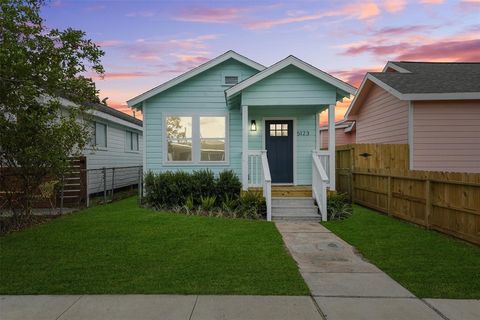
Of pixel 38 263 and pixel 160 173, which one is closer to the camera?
pixel 38 263

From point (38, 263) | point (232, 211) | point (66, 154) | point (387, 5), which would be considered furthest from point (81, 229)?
point (387, 5)

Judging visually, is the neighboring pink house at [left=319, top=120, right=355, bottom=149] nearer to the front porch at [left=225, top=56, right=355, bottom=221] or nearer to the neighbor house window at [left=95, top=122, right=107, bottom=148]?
the front porch at [left=225, top=56, right=355, bottom=221]

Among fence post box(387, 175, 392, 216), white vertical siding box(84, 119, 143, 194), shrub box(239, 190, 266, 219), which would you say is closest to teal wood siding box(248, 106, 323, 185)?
shrub box(239, 190, 266, 219)

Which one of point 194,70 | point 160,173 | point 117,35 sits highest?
point 117,35

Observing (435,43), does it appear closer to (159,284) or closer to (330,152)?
(330,152)

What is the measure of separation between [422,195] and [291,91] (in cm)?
445

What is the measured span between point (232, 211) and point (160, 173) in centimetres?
314

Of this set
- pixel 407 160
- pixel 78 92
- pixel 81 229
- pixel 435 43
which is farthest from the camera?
pixel 435 43

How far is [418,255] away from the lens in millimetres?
5898

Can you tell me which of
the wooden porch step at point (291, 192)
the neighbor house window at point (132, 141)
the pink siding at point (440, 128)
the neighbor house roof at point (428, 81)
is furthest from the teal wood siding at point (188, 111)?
the neighbor house window at point (132, 141)

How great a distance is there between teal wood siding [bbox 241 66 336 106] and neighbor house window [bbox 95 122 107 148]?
7802mm

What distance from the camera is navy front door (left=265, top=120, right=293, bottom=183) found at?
482 inches

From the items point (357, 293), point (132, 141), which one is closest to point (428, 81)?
point (357, 293)

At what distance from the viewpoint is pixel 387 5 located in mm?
11805
